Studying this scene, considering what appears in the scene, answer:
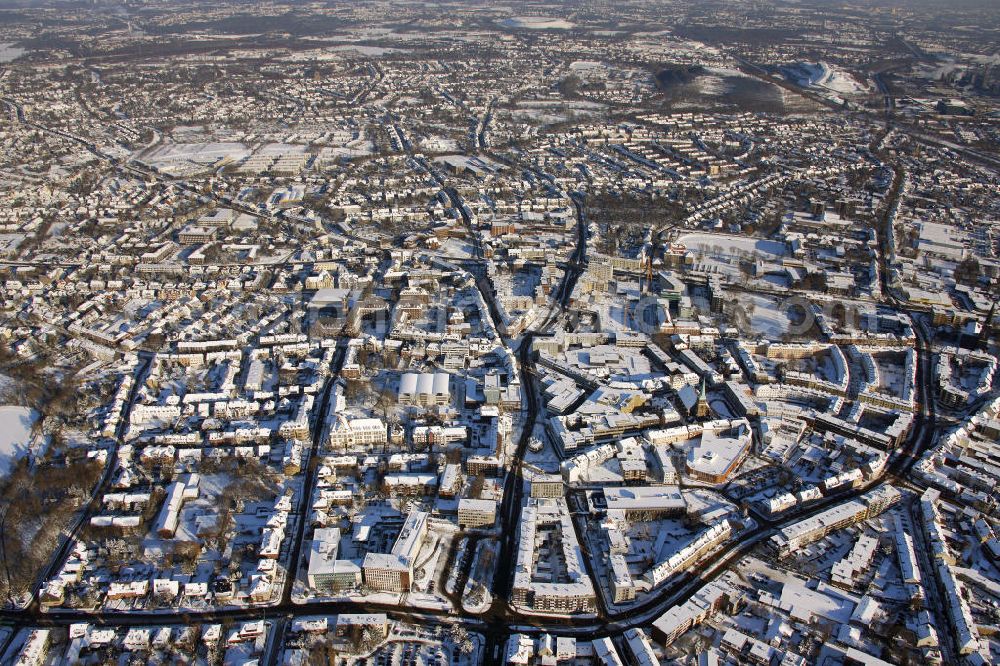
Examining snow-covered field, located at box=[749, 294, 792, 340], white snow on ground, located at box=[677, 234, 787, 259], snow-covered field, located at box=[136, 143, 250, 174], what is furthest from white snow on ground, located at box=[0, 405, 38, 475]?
white snow on ground, located at box=[677, 234, 787, 259]

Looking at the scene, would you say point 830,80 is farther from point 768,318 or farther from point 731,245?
point 768,318

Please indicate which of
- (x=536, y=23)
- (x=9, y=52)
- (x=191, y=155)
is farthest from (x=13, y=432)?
(x=536, y=23)

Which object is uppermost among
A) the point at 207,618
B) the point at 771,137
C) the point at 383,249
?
the point at 771,137

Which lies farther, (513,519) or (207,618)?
(513,519)

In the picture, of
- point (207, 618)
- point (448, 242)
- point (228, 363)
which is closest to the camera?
point (207, 618)

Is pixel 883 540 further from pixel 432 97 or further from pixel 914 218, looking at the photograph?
pixel 432 97

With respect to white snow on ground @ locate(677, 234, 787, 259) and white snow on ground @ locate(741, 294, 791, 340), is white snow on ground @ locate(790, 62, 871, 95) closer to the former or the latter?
white snow on ground @ locate(677, 234, 787, 259)

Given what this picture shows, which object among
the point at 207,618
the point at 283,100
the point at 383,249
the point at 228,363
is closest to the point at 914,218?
the point at 383,249

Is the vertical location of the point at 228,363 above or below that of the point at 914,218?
below

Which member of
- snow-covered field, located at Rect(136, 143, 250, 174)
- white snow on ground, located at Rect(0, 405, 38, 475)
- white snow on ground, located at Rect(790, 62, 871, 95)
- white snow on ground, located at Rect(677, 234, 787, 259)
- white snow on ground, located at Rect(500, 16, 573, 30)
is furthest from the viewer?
white snow on ground, located at Rect(500, 16, 573, 30)
